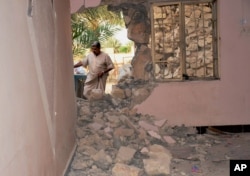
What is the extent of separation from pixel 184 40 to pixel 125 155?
2210 mm

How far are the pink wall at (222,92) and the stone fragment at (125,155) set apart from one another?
1336mm

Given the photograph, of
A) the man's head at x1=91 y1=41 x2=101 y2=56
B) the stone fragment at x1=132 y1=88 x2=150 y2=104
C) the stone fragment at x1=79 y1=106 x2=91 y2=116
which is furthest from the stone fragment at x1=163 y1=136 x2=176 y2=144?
the man's head at x1=91 y1=41 x2=101 y2=56

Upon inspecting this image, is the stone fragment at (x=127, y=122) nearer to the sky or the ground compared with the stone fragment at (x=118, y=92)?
nearer to the ground

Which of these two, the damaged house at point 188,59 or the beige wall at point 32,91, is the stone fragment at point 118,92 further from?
the beige wall at point 32,91

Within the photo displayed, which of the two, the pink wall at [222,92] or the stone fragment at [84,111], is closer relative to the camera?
the pink wall at [222,92]

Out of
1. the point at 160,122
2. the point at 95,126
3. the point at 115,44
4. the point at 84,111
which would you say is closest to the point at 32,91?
the point at 95,126

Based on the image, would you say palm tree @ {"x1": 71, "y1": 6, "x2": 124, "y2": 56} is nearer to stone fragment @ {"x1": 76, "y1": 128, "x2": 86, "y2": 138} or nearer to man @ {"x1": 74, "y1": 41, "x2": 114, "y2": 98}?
man @ {"x1": 74, "y1": 41, "x2": 114, "y2": 98}

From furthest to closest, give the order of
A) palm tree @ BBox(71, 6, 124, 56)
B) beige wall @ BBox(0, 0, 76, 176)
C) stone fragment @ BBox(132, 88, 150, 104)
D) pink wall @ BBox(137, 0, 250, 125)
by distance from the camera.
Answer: palm tree @ BBox(71, 6, 124, 56) → stone fragment @ BBox(132, 88, 150, 104) → pink wall @ BBox(137, 0, 250, 125) → beige wall @ BBox(0, 0, 76, 176)

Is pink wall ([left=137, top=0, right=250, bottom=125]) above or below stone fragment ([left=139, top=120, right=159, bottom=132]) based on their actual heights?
above

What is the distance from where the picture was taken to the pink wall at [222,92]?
16.4 feet

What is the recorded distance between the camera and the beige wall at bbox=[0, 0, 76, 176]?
5.80 feet

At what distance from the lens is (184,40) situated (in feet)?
16.9

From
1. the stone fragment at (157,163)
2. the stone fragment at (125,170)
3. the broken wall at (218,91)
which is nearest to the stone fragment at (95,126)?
the broken wall at (218,91)

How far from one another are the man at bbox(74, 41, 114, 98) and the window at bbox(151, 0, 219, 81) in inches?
57.5
